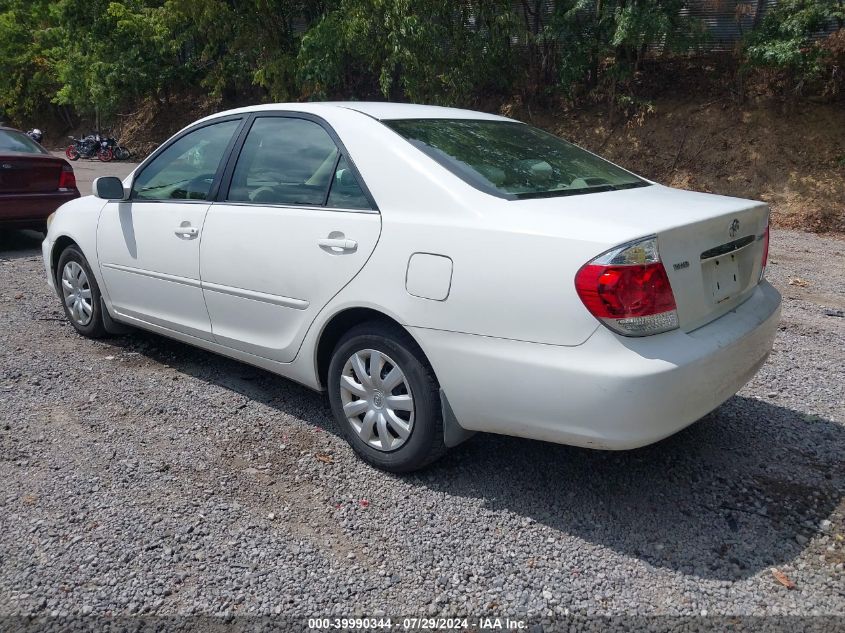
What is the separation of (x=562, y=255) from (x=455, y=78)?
1221 centimetres

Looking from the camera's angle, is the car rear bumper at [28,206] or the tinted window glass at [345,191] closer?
the tinted window glass at [345,191]

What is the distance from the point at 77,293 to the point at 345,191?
2911mm

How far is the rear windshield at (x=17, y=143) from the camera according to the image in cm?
895

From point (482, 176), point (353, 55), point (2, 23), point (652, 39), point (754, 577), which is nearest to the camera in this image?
point (754, 577)

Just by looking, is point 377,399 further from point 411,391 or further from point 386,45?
point 386,45

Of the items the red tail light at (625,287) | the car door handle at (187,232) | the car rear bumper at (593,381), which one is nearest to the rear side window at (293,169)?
the car door handle at (187,232)

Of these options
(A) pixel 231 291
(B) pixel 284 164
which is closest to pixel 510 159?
(B) pixel 284 164

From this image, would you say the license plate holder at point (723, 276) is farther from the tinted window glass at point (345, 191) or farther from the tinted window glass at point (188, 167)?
the tinted window glass at point (188, 167)

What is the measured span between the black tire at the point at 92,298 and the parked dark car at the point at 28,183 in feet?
12.3

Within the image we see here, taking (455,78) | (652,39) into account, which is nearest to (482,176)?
(652,39)

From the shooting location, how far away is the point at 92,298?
17.2ft

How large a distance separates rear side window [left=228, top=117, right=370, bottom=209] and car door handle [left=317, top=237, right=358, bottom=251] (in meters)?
0.18

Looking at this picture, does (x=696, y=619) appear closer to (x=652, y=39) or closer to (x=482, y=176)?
(x=482, y=176)

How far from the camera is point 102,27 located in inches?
863
